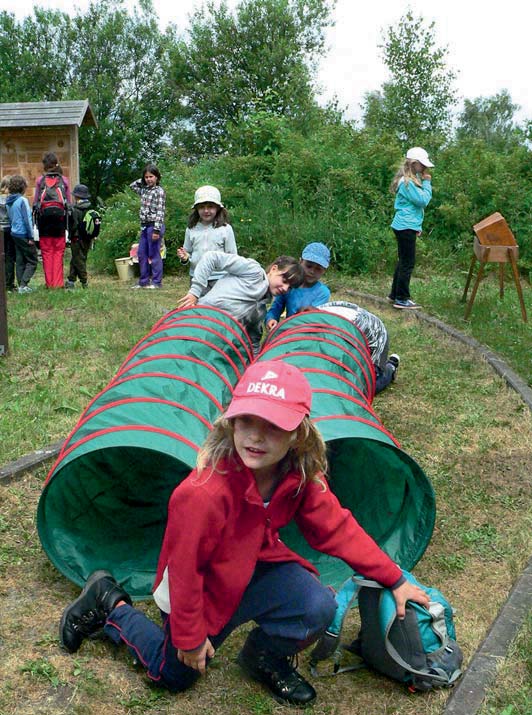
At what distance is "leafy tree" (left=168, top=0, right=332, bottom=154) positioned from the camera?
150ft

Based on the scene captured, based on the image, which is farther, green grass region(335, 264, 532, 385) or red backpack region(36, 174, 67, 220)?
red backpack region(36, 174, 67, 220)

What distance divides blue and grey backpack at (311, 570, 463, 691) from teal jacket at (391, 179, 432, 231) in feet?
24.7

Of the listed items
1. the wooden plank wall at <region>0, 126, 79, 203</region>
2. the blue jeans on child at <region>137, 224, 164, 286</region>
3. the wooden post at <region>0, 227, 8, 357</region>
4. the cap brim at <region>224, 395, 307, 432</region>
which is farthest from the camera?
the wooden plank wall at <region>0, 126, 79, 203</region>

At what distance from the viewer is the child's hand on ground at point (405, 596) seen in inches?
131

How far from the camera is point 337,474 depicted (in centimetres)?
508

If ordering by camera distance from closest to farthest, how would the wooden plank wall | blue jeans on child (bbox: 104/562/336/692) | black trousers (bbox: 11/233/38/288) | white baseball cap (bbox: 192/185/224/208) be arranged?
blue jeans on child (bbox: 104/562/336/692) < white baseball cap (bbox: 192/185/224/208) < black trousers (bbox: 11/233/38/288) < the wooden plank wall

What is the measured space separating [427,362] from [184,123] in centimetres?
4338

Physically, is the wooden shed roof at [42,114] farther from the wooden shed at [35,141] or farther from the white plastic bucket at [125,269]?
the white plastic bucket at [125,269]

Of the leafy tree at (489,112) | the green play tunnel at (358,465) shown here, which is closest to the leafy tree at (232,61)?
the leafy tree at (489,112)

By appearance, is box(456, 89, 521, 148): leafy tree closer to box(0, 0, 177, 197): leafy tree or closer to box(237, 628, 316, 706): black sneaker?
box(0, 0, 177, 197): leafy tree

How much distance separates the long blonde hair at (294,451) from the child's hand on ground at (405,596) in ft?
1.84

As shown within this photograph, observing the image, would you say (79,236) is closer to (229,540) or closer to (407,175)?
(407,175)

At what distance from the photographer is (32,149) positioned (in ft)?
63.0

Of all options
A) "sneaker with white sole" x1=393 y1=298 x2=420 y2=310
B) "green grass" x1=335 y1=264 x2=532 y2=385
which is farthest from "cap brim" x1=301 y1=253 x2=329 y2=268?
"sneaker with white sole" x1=393 y1=298 x2=420 y2=310
